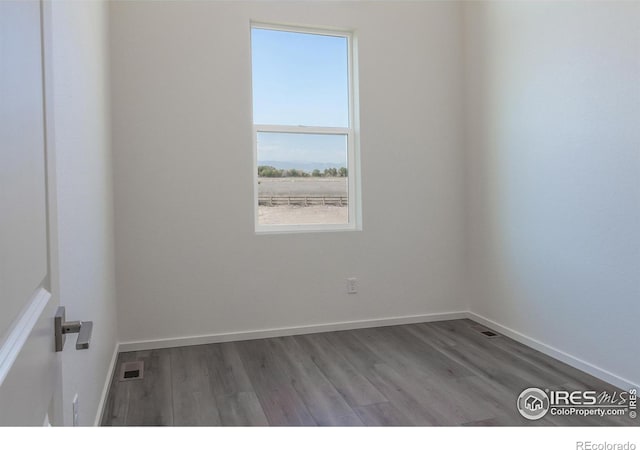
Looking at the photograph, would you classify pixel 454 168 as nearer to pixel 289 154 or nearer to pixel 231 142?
pixel 289 154

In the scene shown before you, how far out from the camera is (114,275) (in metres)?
2.91

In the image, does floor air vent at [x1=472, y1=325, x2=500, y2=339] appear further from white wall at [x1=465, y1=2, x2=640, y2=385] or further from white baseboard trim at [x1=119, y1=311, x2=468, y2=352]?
white baseboard trim at [x1=119, y1=311, x2=468, y2=352]

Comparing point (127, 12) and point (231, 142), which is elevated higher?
point (127, 12)

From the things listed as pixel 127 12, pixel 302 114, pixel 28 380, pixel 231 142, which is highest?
pixel 127 12

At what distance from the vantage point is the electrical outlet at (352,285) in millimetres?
3480

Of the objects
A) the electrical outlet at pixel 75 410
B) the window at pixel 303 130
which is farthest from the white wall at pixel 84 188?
the window at pixel 303 130

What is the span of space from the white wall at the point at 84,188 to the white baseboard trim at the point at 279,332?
39cm

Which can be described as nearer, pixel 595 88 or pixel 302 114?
pixel 595 88

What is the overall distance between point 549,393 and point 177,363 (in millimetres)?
2289

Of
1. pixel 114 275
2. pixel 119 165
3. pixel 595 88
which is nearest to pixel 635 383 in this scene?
pixel 595 88

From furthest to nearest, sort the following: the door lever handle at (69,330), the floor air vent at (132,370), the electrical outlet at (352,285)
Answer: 1. the electrical outlet at (352,285)
2. the floor air vent at (132,370)
3. the door lever handle at (69,330)

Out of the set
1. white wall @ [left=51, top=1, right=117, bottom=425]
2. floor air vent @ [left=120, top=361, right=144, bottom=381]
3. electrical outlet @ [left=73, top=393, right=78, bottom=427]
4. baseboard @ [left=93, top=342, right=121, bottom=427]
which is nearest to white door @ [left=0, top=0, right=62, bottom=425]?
white wall @ [left=51, top=1, right=117, bottom=425]

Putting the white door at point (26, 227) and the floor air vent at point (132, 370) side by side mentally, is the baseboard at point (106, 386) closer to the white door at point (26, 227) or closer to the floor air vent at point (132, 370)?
the floor air vent at point (132, 370)

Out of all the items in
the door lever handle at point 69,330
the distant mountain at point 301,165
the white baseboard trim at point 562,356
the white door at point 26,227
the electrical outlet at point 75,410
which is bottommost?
the white baseboard trim at point 562,356
